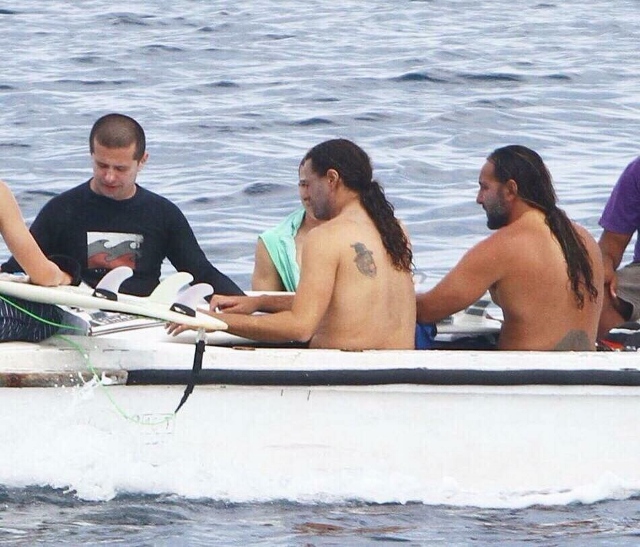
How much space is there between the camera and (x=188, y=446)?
18.7 feet

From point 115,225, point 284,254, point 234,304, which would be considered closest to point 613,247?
point 284,254

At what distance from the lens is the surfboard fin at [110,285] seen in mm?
5523

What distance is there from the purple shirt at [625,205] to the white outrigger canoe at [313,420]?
163cm

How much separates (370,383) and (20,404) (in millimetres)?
1315

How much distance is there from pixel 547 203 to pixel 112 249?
6.26 ft

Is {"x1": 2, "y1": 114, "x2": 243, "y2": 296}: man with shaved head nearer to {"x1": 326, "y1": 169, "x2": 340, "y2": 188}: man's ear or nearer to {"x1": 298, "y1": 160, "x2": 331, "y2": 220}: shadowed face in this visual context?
{"x1": 298, "y1": 160, "x2": 331, "y2": 220}: shadowed face

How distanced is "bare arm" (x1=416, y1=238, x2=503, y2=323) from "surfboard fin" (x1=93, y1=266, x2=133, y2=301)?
1.37 metres

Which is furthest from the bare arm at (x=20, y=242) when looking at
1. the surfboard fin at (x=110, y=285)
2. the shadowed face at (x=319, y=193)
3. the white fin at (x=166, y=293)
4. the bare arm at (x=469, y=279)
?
the bare arm at (x=469, y=279)

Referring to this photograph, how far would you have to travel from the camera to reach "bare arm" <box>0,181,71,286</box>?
18.5ft

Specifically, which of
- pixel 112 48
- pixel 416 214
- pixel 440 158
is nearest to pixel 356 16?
pixel 112 48

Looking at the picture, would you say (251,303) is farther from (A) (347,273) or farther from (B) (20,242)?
(B) (20,242)

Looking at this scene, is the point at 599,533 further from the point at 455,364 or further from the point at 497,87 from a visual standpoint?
the point at 497,87

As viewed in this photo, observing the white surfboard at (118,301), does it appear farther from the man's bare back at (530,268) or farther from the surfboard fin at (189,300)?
the man's bare back at (530,268)

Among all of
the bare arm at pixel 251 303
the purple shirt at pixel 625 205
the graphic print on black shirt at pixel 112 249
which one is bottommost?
the bare arm at pixel 251 303
